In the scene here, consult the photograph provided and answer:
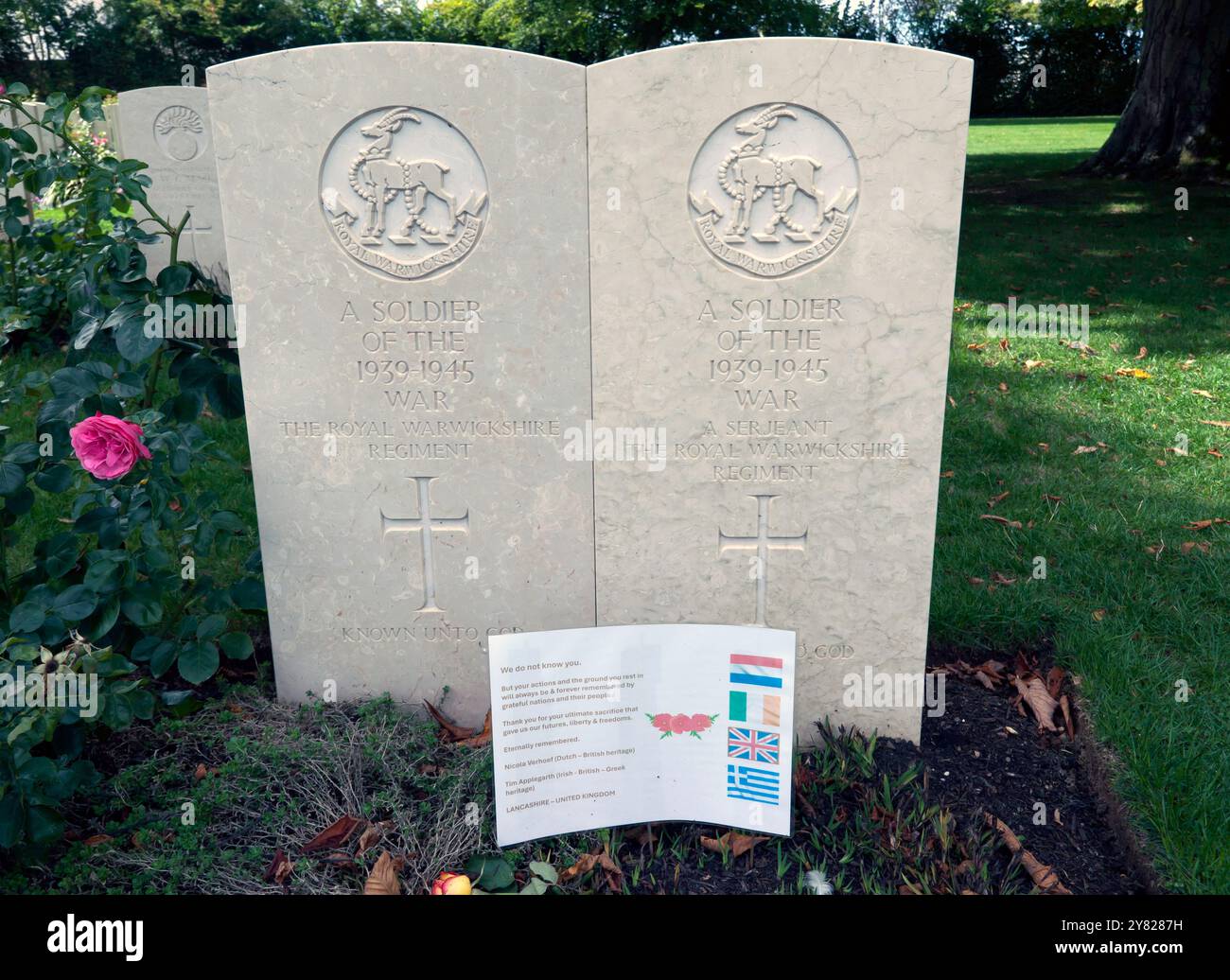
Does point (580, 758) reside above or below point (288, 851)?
above

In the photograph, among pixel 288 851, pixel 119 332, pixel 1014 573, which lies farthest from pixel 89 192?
pixel 1014 573

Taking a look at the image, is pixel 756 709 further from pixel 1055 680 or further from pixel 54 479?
pixel 54 479

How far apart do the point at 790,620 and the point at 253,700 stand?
6.38ft

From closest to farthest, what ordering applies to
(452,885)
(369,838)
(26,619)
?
Answer: (452,885)
(26,619)
(369,838)

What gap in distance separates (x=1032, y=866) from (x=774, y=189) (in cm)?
213

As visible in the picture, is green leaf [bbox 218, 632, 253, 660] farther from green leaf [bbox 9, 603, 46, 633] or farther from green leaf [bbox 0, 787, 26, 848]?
green leaf [bbox 0, 787, 26, 848]

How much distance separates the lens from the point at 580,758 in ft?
9.99

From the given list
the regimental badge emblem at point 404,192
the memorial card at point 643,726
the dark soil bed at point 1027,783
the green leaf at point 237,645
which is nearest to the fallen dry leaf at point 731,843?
the memorial card at point 643,726

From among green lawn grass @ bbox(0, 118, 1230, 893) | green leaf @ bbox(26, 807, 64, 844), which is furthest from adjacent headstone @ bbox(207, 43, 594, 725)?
green lawn grass @ bbox(0, 118, 1230, 893)

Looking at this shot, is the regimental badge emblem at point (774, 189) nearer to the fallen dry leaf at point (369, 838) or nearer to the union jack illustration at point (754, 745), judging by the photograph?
the union jack illustration at point (754, 745)

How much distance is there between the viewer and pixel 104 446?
112 inches

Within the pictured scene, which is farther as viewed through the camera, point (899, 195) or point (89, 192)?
point (89, 192)

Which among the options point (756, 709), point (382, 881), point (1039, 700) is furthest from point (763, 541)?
point (382, 881)

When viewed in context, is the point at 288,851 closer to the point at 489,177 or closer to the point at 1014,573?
the point at 489,177
